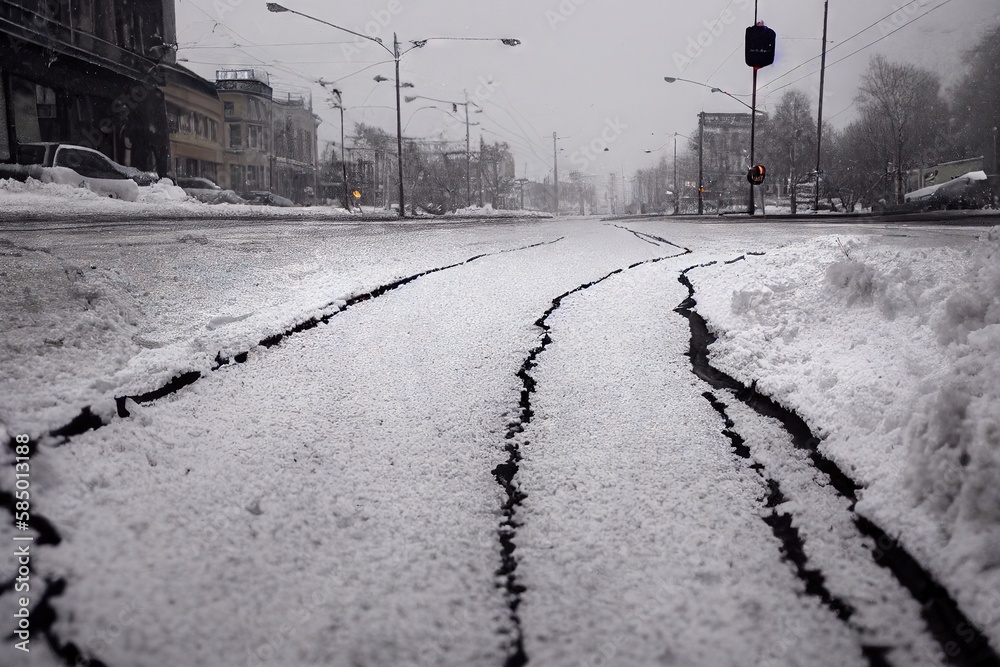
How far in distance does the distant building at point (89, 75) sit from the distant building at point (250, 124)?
70.4ft

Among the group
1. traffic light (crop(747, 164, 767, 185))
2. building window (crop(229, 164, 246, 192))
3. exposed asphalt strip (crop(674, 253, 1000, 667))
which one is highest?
building window (crop(229, 164, 246, 192))

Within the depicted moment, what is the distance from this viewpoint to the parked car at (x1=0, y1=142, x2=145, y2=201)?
12.2 meters

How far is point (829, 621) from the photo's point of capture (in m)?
1.17

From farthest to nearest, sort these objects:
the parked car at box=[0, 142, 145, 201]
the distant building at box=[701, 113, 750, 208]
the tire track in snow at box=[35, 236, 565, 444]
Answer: the distant building at box=[701, 113, 750, 208], the parked car at box=[0, 142, 145, 201], the tire track in snow at box=[35, 236, 565, 444]

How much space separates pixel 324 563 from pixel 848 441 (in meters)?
1.52

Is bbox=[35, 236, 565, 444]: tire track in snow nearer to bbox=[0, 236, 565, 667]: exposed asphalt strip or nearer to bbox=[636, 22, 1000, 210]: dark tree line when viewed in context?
bbox=[0, 236, 565, 667]: exposed asphalt strip

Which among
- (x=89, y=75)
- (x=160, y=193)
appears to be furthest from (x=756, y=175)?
(x=89, y=75)

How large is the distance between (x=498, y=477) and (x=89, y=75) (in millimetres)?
22008

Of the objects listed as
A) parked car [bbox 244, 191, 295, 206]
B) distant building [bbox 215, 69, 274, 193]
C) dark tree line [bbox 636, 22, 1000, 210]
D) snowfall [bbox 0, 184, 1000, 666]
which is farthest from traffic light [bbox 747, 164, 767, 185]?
distant building [bbox 215, 69, 274, 193]

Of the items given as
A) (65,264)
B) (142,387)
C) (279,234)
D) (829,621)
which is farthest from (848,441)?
(279,234)

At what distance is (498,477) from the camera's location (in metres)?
1.75

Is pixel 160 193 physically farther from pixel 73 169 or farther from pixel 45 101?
pixel 45 101

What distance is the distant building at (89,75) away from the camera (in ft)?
49.8

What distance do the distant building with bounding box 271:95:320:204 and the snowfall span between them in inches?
1931
